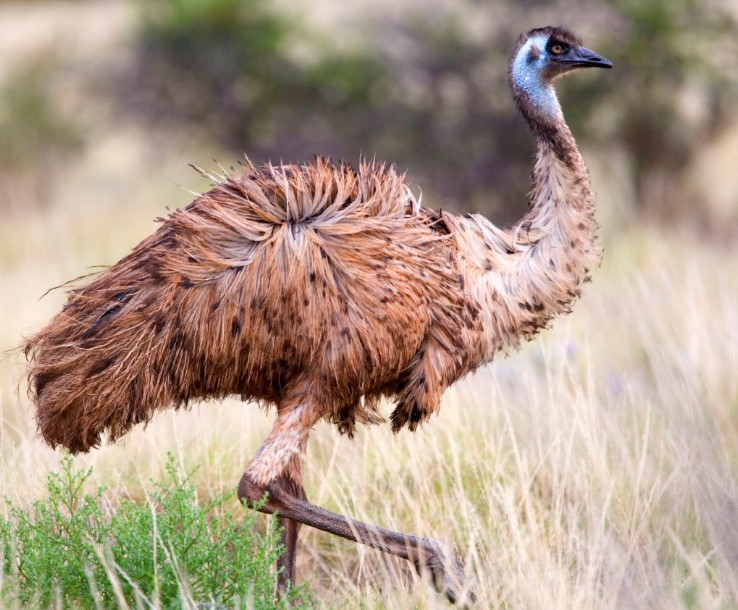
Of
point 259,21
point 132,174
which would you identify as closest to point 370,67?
point 259,21

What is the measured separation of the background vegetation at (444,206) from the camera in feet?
13.3

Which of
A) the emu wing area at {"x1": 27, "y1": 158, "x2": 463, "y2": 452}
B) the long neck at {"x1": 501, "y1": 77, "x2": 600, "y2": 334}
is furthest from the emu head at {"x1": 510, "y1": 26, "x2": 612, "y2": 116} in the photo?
the emu wing area at {"x1": 27, "y1": 158, "x2": 463, "y2": 452}

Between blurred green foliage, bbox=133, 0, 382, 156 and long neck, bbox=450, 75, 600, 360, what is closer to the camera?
long neck, bbox=450, 75, 600, 360

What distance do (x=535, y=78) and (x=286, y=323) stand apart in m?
1.61

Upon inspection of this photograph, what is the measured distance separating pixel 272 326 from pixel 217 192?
0.61 meters

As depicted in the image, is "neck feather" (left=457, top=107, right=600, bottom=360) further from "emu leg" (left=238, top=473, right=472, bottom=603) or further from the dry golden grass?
"emu leg" (left=238, top=473, right=472, bottom=603)

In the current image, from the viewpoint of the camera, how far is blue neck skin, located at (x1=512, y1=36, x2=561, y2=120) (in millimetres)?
4750

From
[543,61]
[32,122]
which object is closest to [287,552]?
[543,61]

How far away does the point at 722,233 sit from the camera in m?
12.1

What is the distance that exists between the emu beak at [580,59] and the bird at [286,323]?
988mm

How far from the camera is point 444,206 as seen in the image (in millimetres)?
13523

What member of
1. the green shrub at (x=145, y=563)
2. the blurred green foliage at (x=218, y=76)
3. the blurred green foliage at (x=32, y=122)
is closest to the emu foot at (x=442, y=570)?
the green shrub at (x=145, y=563)

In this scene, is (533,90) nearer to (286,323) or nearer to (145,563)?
(286,323)

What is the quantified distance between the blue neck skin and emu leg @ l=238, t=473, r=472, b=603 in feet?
5.83
